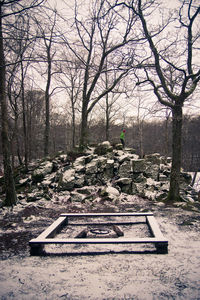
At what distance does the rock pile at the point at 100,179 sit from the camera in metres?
9.02

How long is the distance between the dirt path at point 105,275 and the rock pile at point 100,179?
5.14 metres

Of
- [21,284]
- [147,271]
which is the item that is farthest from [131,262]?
[21,284]

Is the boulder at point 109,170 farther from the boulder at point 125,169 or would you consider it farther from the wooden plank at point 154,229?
the wooden plank at point 154,229

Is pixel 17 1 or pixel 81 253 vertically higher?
pixel 17 1

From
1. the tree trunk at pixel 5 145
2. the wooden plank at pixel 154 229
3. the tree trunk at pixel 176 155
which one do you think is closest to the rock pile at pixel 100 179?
the tree trunk at pixel 176 155

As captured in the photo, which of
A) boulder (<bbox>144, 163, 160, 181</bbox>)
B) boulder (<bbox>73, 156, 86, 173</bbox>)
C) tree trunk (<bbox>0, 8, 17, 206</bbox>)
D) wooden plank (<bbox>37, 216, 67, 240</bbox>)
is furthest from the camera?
boulder (<bbox>144, 163, 160, 181</bbox>)

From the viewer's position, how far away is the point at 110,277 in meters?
2.77

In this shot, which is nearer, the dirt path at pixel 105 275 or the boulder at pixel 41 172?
the dirt path at pixel 105 275

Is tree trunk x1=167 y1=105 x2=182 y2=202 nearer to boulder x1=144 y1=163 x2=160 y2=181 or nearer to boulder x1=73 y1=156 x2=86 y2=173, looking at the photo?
boulder x1=144 y1=163 x2=160 y2=181

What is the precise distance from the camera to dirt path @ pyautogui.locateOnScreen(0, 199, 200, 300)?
7.95ft

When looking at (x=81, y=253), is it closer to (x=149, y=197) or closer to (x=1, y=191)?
(x=149, y=197)

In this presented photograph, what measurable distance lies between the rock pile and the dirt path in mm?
5144

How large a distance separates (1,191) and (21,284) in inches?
369

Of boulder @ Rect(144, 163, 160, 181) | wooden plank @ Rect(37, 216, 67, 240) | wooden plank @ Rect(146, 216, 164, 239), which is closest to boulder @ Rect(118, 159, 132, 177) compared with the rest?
boulder @ Rect(144, 163, 160, 181)
